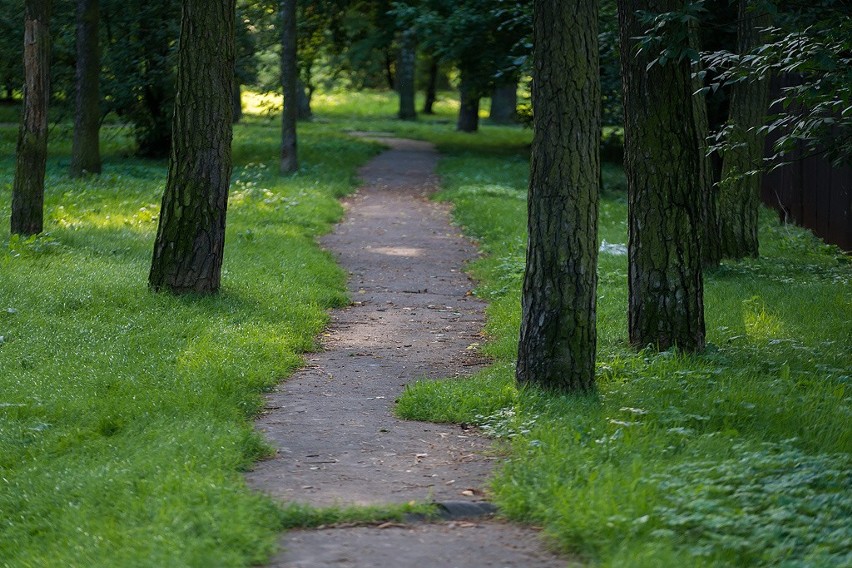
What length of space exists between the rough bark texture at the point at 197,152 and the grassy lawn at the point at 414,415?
371 millimetres

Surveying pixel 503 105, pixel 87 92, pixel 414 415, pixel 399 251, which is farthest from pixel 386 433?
pixel 503 105

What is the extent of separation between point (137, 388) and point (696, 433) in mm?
3637

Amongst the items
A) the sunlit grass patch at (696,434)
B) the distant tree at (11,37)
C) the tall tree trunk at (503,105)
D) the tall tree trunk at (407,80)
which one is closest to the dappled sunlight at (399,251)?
the sunlit grass patch at (696,434)

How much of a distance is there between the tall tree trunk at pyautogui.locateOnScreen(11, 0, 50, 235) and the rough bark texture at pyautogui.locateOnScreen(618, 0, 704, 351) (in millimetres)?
7353

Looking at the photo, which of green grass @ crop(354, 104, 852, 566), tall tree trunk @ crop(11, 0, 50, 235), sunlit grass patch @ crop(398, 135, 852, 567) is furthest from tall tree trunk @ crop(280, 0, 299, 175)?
sunlit grass patch @ crop(398, 135, 852, 567)

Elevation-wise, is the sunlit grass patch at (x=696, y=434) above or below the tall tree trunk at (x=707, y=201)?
below

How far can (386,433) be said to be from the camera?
649cm

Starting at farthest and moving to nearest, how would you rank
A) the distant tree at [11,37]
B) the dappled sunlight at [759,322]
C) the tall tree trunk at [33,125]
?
the distant tree at [11,37]
the tall tree trunk at [33,125]
the dappled sunlight at [759,322]

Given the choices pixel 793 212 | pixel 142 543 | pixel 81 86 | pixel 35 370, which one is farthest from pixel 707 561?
pixel 81 86

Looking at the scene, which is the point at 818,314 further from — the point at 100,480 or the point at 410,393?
the point at 100,480

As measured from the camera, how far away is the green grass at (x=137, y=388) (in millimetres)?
4758

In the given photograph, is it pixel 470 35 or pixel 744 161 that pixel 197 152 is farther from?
pixel 470 35

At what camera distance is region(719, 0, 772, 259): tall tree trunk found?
1198 cm

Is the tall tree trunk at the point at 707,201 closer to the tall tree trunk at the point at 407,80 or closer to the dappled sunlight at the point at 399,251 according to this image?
the dappled sunlight at the point at 399,251
